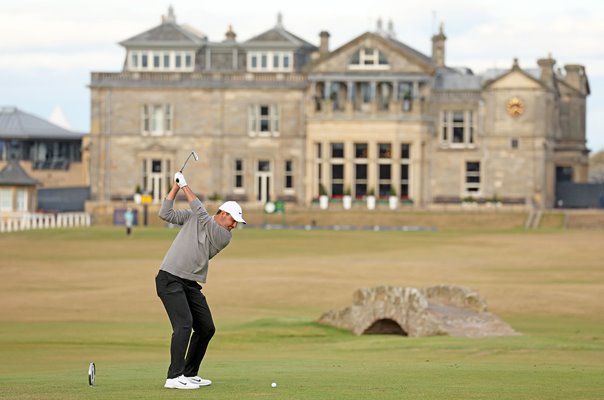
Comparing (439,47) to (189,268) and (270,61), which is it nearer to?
(270,61)

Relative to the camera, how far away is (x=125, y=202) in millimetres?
101062

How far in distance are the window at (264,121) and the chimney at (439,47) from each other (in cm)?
1405

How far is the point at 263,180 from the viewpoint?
10456 centimetres

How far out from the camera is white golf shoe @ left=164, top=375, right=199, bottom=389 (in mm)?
19141

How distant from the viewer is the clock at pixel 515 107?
10275 cm

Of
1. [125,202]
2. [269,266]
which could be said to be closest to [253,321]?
[269,266]

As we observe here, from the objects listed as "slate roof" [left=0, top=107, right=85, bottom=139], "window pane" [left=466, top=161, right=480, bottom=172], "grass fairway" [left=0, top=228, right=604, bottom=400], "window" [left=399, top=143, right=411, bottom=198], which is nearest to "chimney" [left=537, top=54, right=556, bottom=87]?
A: "window pane" [left=466, top=161, right=480, bottom=172]

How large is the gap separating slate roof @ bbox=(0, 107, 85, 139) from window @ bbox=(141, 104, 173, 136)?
2732 cm

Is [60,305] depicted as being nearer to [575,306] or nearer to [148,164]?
[575,306]

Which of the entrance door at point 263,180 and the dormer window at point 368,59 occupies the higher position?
the dormer window at point 368,59

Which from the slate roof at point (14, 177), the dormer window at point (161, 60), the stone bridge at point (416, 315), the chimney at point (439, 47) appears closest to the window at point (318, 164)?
the dormer window at point (161, 60)

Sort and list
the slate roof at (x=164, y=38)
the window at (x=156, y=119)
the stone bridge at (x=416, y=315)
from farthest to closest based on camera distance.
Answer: the slate roof at (x=164, y=38) → the window at (x=156, y=119) → the stone bridge at (x=416, y=315)

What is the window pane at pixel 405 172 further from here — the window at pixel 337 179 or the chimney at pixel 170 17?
the chimney at pixel 170 17

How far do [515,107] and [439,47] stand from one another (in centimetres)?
1214
